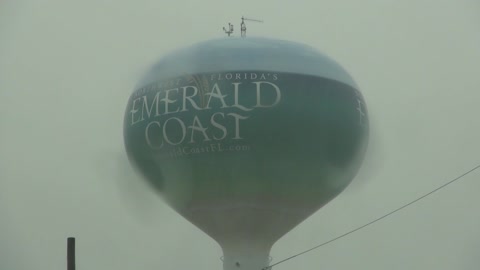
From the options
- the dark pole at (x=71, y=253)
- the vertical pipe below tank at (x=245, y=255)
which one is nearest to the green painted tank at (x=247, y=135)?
the vertical pipe below tank at (x=245, y=255)

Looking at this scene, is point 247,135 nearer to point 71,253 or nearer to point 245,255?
point 245,255

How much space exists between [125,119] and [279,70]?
3539mm

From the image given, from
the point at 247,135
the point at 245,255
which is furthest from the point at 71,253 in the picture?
the point at 247,135

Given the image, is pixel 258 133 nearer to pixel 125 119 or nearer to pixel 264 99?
pixel 264 99

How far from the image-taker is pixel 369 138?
18125 mm

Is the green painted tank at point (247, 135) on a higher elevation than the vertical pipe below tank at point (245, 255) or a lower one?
higher

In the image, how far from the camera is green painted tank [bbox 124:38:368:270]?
16.3m

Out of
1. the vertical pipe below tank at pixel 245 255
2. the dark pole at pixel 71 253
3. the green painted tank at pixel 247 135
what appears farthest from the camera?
the vertical pipe below tank at pixel 245 255

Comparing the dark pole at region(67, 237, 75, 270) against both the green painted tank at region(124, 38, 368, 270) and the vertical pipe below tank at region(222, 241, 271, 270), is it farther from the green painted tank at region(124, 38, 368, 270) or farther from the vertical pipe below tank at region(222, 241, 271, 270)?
the vertical pipe below tank at region(222, 241, 271, 270)

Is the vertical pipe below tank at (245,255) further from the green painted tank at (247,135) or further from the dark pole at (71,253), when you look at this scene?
the dark pole at (71,253)

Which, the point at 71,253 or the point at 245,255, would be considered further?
the point at 245,255

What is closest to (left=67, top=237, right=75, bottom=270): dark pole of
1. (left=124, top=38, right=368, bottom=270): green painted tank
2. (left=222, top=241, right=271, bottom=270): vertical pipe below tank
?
(left=124, top=38, right=368, bottom=270): green painted tank

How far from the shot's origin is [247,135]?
16.2m

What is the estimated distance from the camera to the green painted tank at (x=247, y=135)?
16.3m
